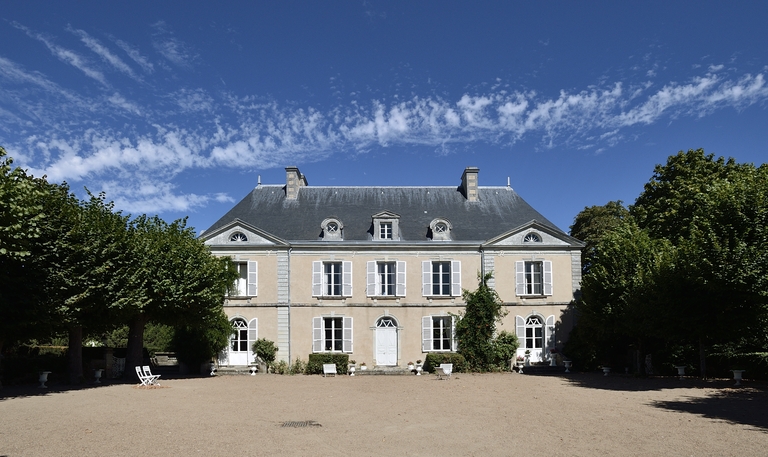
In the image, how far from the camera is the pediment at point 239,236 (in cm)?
2233

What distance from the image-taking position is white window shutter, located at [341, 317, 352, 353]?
2231 cm

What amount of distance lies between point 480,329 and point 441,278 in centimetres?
259

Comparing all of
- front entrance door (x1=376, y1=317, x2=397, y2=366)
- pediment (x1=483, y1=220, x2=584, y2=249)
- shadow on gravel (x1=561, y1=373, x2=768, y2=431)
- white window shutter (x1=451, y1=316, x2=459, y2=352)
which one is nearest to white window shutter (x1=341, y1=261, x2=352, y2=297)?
front entrance door (x1=376, y1=317, x2=397, y2=366)

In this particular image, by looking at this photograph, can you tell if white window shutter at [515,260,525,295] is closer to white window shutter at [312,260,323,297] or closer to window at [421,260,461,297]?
window at [421,260,461,297]

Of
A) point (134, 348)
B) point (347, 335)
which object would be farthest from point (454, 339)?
point (134, 348)

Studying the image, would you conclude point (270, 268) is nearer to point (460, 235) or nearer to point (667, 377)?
point (460, 235)

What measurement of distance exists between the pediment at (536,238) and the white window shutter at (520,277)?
766 millimetres

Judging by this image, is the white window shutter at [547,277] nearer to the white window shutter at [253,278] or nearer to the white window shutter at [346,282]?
the white window shutter at [346,282]

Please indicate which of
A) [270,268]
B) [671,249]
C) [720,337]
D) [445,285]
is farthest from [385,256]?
[720,337]

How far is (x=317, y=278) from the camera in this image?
2259 centimetres

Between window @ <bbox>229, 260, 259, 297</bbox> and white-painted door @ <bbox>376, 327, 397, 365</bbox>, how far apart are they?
17.0ft

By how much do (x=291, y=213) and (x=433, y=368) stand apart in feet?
29.2

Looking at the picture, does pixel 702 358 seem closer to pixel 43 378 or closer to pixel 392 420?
pixel 392 420

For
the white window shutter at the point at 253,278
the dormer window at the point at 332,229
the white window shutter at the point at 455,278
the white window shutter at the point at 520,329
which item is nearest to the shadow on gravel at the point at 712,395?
the white window shutter at the point at 520,329
